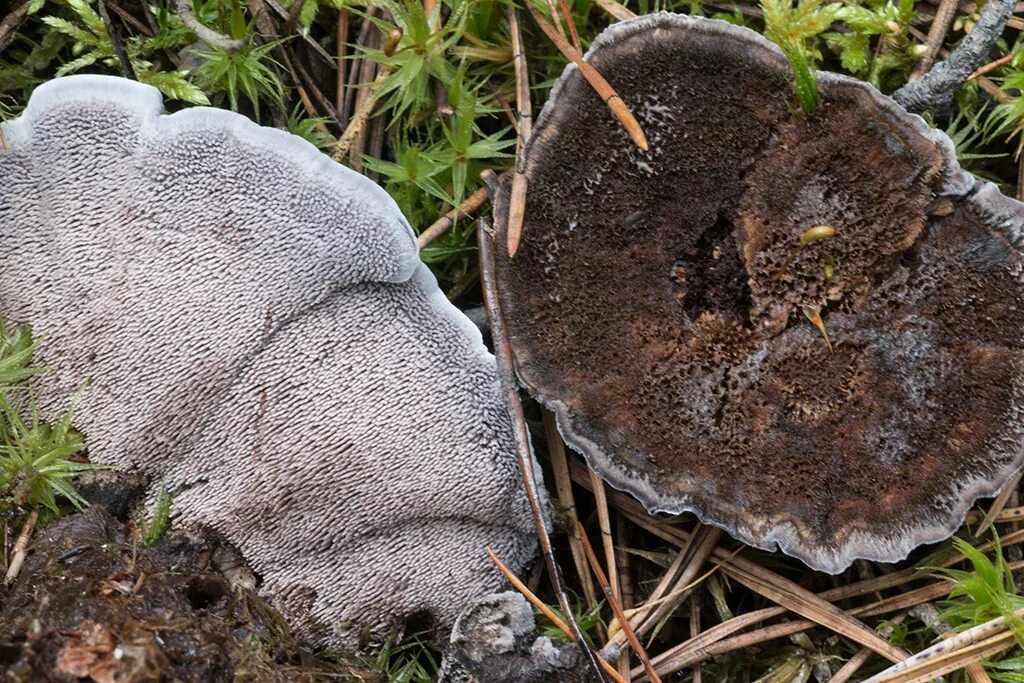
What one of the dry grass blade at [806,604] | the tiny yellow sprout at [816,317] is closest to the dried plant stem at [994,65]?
the tiny yellow sprout at [816,317]

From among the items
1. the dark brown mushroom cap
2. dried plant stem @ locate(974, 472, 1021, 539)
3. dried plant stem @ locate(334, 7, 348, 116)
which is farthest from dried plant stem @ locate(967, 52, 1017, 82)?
dried plant stem @ locate(334, 7, 348, 116)

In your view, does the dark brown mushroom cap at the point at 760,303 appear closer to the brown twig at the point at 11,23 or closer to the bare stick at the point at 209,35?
the bare stick at the point at 209,35

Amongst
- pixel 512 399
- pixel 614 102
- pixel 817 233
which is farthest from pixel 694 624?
pixel 614 102

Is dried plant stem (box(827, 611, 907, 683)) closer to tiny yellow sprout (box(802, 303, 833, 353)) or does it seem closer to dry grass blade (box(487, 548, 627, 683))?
dry grass blade (box(487, 548, 627, 683))

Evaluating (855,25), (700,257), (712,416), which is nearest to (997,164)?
(855,25)

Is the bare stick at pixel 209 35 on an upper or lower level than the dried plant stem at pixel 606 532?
upper

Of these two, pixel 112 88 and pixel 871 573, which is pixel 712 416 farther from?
pixel 112 88

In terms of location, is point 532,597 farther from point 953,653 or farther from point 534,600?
point 953,653
